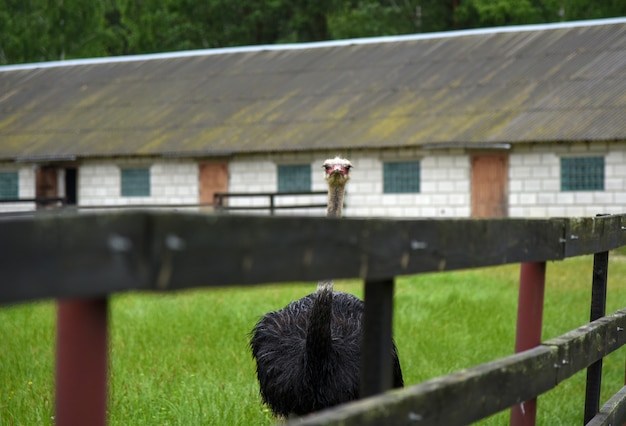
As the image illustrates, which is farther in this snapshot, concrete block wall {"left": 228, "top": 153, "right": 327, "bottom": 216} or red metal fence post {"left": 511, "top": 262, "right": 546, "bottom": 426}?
concrete block wall {"left": 228, "top": 153, "right": 327, "bottom": 216}

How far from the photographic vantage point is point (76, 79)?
31266 millimetres

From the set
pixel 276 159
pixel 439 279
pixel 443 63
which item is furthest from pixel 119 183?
pixel 439 279

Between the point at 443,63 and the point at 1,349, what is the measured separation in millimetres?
19595

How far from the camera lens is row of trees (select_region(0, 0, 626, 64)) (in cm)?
3991

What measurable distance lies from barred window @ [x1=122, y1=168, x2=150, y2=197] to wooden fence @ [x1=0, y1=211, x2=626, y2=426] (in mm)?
23701

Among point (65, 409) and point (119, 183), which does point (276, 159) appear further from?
point (65, 409)

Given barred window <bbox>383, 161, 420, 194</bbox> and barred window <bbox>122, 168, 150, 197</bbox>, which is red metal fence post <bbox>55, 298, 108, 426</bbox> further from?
barred window <bbox>122, 168, 150, 197</bbox>

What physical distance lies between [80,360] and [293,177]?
2323cm

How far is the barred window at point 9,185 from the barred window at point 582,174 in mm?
14674

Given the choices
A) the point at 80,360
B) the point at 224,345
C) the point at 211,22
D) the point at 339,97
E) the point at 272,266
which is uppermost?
the point at 211,22

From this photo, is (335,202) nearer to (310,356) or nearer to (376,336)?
(310,356)

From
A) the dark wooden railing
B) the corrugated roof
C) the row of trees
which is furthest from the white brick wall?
the row of trees

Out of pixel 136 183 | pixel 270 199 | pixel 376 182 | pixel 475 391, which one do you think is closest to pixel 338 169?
pixel 475 391

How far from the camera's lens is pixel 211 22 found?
4441cm
